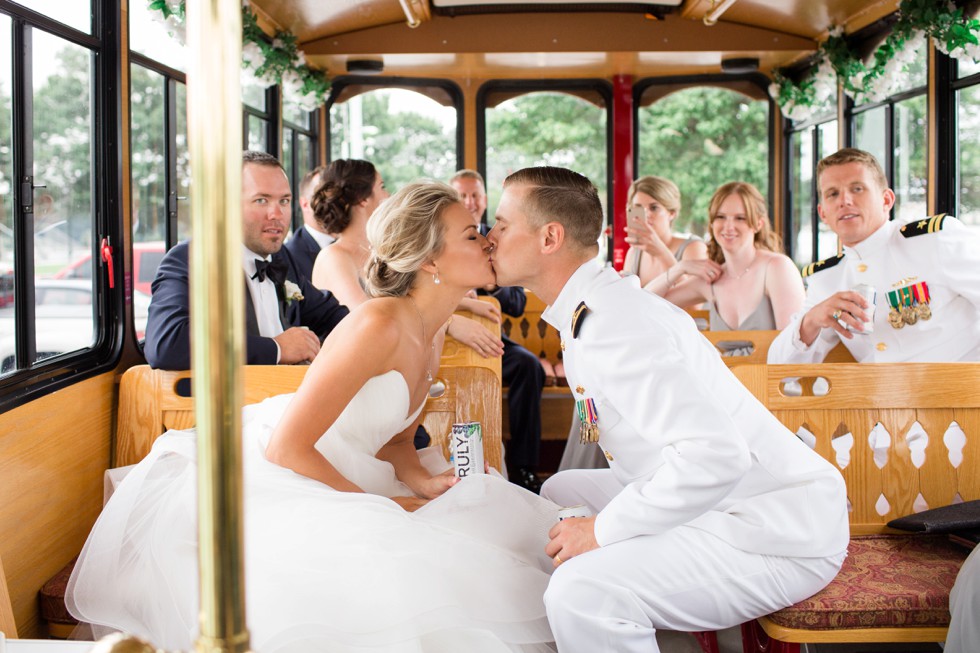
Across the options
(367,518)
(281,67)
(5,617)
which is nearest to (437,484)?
(367,518)

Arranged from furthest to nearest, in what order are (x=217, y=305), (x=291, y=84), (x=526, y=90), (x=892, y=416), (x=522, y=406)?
(x=526, y=90)
(x=291, y=84)
(x=522, y=406)
(x=892, y=416)
(x=217, y=305)

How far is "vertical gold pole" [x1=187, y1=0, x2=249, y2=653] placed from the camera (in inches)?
20.1

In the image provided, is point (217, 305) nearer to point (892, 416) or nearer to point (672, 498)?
point (672, 498)

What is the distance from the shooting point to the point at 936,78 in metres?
4.82

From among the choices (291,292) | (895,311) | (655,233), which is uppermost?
(655,233)

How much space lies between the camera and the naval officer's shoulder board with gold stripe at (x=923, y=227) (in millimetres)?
3396

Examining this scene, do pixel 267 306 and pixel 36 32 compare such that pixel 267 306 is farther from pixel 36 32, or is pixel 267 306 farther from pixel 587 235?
pixel 587 235

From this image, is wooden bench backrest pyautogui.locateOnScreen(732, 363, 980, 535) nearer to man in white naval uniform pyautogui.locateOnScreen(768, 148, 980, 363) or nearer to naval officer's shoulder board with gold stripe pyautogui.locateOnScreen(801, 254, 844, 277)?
man in white naval uniform pyautogui.locateOnScreen(768, 148, 980, 363)

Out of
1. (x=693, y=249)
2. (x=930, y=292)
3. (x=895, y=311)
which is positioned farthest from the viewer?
(x=693, y=249)

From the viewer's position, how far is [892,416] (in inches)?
96.7

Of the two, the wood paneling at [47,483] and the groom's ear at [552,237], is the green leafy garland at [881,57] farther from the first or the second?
the wood paneling at [47,483]

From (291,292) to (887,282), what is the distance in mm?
2368

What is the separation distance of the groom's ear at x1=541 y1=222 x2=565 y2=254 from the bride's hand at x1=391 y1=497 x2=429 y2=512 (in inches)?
28.6

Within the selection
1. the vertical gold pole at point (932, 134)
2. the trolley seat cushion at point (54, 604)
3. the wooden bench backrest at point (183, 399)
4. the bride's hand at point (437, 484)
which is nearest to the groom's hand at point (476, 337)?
the wooden bench backrest at point (183, 399)
